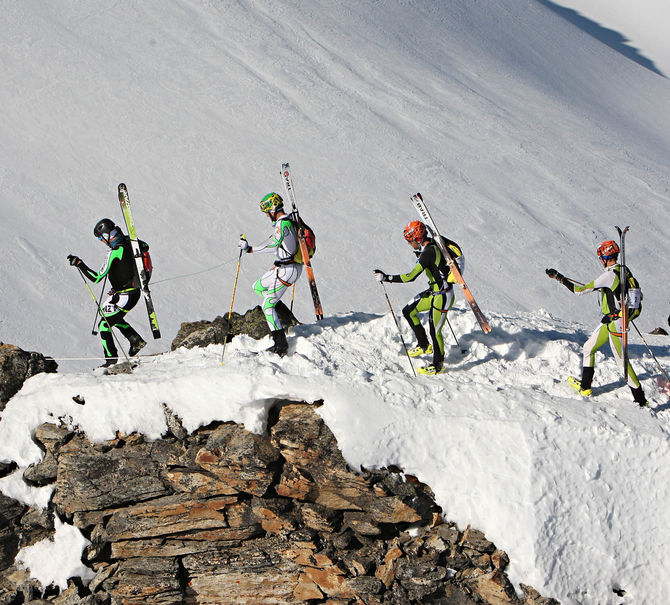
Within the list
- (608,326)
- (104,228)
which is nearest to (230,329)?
(104,228)

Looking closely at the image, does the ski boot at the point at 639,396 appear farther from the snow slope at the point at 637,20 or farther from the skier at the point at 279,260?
the snow slope at the point at 637,20

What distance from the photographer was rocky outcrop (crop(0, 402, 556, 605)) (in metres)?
9.69

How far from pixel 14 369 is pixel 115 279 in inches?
84.8

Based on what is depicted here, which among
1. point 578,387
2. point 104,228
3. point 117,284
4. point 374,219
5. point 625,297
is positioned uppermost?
point 625,297

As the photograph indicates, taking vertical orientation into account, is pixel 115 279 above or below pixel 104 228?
below

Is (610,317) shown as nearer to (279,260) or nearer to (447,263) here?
(447,263)

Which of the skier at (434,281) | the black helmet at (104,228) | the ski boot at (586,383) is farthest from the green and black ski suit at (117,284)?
the ski boot at (586,383)

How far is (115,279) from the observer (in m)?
12.3

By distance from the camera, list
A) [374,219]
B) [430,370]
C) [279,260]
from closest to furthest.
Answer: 1. [430,370]
2. [279,260]
3. [374,219]

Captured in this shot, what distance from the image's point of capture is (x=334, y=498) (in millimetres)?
9961

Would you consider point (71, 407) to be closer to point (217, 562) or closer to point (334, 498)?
point (217, 562)

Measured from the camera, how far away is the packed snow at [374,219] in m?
9.89

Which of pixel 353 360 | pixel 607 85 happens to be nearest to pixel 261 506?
pixel 353 360

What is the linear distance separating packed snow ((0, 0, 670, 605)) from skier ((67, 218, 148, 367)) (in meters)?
1.09
